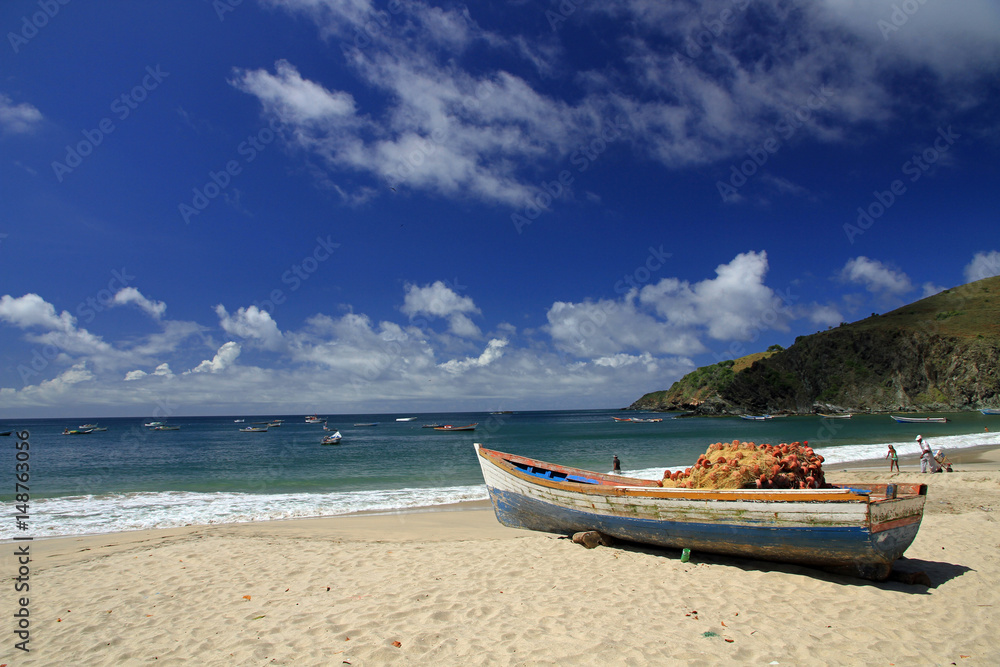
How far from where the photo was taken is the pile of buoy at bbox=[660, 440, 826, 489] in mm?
6980

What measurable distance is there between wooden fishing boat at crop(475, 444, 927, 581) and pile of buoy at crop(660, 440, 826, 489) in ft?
1.41

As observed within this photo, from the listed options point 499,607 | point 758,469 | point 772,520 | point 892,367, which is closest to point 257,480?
point 499,607

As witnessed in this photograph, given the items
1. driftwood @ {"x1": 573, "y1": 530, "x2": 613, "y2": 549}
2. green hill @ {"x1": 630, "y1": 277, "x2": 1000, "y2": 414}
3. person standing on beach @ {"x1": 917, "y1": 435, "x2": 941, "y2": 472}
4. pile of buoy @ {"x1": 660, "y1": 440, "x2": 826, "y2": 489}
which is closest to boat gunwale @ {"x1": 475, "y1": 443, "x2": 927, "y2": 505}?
pile of buoy @ {"x1": 660, "y1": 440, "x2": 826, "y2": 489}

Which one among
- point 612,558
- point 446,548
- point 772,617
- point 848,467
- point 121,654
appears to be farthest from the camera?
point 848,467

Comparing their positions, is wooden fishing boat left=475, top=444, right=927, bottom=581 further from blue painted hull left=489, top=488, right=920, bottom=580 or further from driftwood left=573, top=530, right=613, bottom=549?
driftwood left=573, top=530, right=613, bottom=549

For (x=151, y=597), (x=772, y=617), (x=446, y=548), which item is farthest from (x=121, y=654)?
(x=772, y=617)

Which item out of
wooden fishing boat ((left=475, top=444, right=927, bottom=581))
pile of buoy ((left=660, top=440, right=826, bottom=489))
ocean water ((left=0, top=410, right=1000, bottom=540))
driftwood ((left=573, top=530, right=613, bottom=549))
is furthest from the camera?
ocean water ((left=0, top=410, right=1000, bottom=540))

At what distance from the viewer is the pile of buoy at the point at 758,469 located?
6.98 m

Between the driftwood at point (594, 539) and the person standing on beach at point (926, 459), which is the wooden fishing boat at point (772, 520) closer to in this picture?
the driftwood at point (594, 539)

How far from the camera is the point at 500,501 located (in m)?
11.1

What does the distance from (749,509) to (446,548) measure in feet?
19.0

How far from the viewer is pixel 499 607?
588cm

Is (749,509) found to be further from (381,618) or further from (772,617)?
(381,618)

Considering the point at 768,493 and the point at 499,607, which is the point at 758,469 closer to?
the point at 768,493
